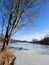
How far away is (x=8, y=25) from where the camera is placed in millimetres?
12344

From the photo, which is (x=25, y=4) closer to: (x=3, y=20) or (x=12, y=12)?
(x=12, y=12)

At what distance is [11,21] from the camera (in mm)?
12320

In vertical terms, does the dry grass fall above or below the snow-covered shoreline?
above

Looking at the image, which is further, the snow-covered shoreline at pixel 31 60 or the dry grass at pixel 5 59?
the snow-covered shoreline at pixel 31 60

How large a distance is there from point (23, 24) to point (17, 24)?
2.79ft

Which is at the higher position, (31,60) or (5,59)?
(5,59)

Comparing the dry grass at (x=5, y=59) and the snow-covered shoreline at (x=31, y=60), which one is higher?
the dry grass at (x=5, y=59)

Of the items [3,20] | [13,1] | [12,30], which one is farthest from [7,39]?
[13,1]

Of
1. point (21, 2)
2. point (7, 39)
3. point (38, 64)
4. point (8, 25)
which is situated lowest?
point (38, 64)

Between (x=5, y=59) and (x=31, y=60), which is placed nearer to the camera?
(x=5, y=59)

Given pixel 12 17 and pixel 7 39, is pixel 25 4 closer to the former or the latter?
pixel 12 17

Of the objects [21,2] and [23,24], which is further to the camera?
[23,24]

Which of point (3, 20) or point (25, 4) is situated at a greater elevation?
point (25, 4)

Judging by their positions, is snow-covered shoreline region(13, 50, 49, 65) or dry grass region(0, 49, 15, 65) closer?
dry grass region(0, 49, 15, 65)
